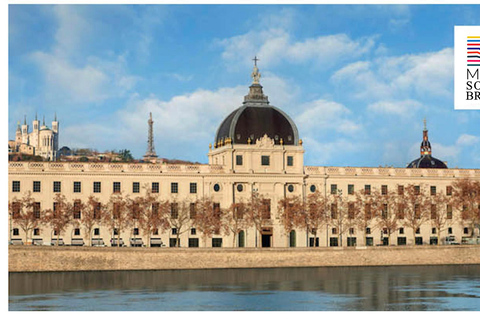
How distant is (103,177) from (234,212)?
1597cm

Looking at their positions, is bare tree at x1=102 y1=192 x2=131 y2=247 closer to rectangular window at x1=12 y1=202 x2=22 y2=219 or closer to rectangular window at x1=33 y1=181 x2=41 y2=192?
rectangular window at x1=33 y1=181 x2=41 y2=192

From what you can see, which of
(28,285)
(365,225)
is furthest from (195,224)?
(28,285)

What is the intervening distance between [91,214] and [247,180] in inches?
826

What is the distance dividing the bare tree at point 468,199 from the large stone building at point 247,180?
9.96 ft

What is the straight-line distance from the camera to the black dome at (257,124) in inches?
4774

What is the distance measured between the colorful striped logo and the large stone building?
178 feet

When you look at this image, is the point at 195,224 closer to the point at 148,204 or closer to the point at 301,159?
the point at 148,204

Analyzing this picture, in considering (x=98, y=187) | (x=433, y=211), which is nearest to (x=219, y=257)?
(x=98, y=187)

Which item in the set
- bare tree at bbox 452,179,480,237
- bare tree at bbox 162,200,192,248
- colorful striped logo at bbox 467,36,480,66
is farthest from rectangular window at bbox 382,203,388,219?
colorful striped logo at bbox 467,36,480,66

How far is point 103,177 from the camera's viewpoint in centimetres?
11488

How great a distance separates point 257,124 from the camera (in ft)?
400

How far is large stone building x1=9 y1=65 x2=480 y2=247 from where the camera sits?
113000 mm

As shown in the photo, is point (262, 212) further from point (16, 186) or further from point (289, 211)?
point (16, 186)

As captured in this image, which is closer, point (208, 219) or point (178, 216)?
point (208, 219)
